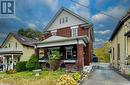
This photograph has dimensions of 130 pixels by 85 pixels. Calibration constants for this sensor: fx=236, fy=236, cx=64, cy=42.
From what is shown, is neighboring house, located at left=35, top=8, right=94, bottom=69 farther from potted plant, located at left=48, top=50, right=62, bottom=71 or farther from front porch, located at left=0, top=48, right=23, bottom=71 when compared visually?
front porch, located at left=0, top=48, right=23, bottom=71

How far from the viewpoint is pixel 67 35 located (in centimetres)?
3731

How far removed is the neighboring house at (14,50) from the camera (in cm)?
4621

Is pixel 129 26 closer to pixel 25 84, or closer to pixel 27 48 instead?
pixel 25 84

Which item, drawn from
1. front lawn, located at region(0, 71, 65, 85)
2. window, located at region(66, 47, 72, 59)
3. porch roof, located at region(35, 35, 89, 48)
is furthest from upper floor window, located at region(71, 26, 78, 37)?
front lawn, located at region(0, 71, 65, 85)

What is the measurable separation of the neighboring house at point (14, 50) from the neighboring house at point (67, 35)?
9180 mm

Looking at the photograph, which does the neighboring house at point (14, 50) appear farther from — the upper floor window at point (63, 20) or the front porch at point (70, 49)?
the upper floor window at point (63, 20)

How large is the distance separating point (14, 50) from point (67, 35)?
560 inches

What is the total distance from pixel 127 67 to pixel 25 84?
38.5ft

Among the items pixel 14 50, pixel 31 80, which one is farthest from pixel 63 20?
pixel 31 80

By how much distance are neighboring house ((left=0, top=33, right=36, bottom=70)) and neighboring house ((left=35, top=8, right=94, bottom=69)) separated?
9180 mm

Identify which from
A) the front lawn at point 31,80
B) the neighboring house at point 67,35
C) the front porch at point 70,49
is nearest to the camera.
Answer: the front lawn at point 31,80

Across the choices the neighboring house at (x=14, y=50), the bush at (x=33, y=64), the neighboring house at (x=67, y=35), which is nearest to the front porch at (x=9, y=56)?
the neighboring house at (x=14, y=50)

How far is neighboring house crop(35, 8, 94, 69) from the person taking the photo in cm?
3134

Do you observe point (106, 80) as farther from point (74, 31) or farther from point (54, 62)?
point (74, 31)
